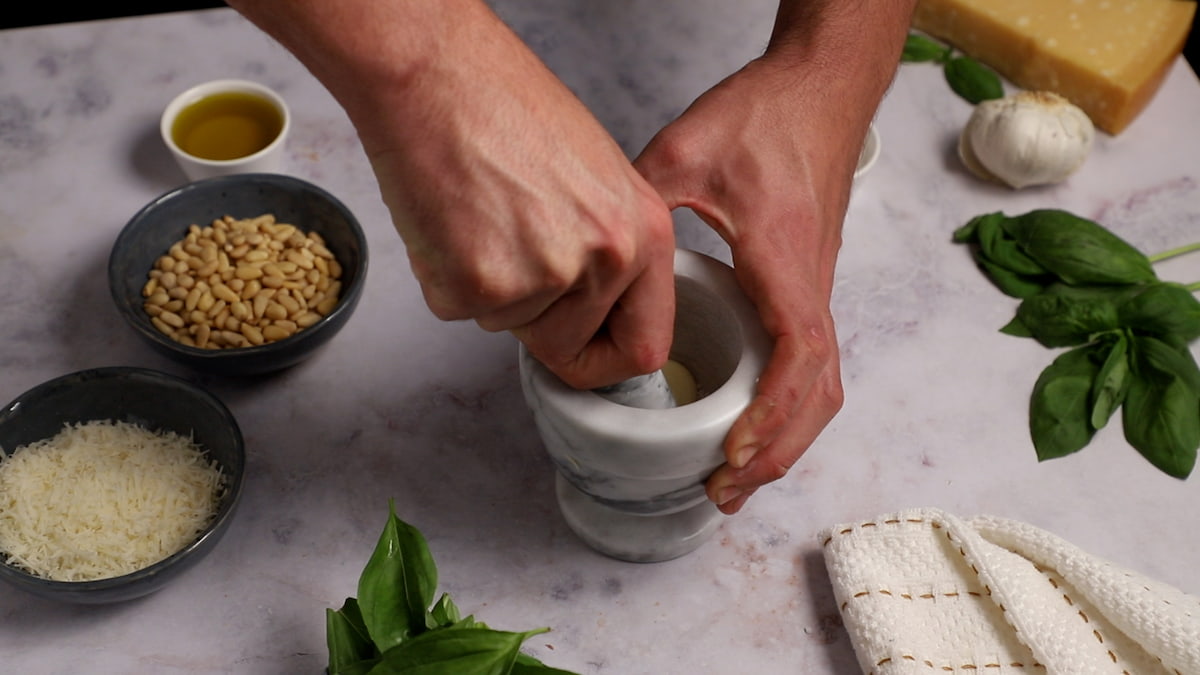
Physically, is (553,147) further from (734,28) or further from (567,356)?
(734,28)

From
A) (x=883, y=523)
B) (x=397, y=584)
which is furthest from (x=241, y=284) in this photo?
(x=883, y=523)

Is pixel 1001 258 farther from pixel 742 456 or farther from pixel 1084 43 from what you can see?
pixel 742 456

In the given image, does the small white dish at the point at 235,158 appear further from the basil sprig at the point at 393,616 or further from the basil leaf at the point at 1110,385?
the basil leaf at the point at 1110,385

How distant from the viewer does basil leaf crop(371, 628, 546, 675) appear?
0.78m

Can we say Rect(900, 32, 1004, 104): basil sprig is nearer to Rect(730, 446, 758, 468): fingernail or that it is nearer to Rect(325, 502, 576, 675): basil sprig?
Rect(730, 446, 758, 468): fingernail

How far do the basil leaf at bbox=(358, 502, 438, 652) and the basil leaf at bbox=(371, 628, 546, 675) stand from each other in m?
0.05

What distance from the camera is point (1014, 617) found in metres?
0.93

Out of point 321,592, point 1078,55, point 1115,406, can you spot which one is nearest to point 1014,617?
point 1115,406

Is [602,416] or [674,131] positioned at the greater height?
[674,131]

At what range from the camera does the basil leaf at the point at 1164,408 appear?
1.13 meters

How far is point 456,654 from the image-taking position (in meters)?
0.79

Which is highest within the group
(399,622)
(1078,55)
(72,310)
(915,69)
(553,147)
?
(553,147)

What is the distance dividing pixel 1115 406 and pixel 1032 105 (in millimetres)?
403

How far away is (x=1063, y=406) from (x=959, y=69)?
0.56 meters
